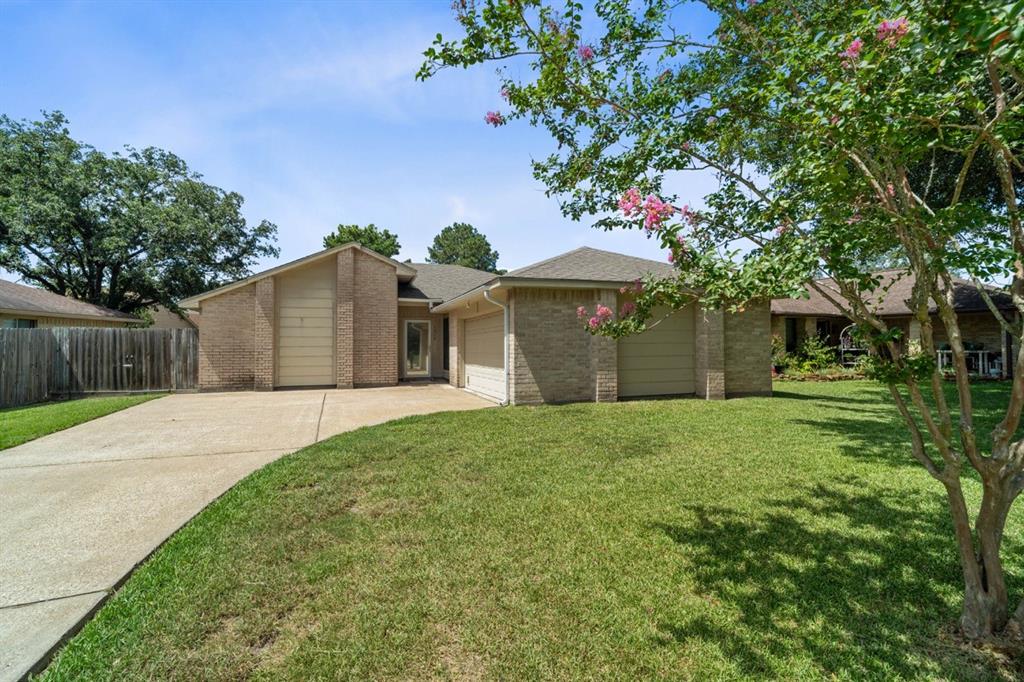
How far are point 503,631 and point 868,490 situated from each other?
14.8 feet

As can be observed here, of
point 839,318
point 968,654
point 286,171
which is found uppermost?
point 286,171

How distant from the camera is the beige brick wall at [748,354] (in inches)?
477

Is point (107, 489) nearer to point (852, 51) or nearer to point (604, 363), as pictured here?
point (852, 51)

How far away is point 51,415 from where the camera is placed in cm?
932

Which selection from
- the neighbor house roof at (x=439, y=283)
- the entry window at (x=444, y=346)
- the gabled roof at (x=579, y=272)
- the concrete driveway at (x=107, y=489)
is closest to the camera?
the concrete driveway at (x=107, y=489)

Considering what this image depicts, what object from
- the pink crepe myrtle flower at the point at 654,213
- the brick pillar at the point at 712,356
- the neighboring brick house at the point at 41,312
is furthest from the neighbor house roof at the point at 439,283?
the pink crepe myrtle flower at the point at 654,213

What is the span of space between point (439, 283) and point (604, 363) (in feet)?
33.5

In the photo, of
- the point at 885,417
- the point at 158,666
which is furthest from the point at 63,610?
the point at 885,417

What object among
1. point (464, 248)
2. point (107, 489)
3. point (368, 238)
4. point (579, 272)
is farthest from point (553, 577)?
point (464, 248)

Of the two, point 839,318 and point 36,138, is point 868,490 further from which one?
point 36,138

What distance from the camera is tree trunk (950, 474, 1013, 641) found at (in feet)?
8.04

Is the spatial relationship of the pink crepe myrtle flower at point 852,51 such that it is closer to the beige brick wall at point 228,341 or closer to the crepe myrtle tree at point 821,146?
the crepe myrtle tree at point 821,146

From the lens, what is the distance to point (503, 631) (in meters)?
2.56

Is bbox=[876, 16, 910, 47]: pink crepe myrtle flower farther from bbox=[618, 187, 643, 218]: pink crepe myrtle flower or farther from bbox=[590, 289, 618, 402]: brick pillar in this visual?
bbox=[590, 289, 618, 402]: brick pillar
